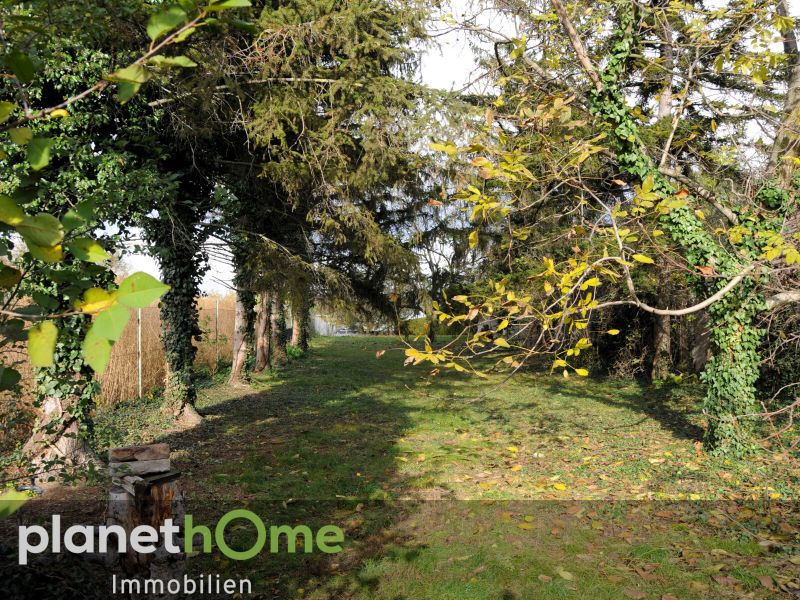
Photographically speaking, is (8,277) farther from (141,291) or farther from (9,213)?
(141,291)

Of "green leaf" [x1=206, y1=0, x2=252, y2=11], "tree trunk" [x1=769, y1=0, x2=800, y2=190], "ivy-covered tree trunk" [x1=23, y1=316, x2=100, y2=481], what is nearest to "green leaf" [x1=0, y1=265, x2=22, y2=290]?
"green leaf" [x1=206, y1=0, x2=252, y2=11]

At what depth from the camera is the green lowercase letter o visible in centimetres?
475

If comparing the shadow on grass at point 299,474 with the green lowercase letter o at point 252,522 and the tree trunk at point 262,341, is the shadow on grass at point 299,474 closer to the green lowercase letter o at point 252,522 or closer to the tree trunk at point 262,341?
the green lowercase letter o at point 252,522

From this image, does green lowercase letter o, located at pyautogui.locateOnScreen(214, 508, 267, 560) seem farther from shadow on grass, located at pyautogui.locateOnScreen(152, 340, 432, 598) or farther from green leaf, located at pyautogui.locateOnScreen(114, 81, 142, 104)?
green leaf, located at pyautogui.locateOnScreen(114, 81, 142, 104)

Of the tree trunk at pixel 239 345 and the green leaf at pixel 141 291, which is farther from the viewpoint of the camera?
the tree trunk at pixel 239 345

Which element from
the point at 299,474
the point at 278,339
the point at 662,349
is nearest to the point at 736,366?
the point at 299,474

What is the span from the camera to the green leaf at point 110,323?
978 millimetres

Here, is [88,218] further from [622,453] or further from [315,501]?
[622,453]

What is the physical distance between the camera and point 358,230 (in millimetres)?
10914

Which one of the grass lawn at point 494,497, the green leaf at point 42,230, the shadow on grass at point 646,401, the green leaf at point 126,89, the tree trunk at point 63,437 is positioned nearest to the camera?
the green leaf at point 42,230

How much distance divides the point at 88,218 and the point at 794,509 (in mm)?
6584

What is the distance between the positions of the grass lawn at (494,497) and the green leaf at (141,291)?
377 cm

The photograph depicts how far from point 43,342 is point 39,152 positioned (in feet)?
1.33

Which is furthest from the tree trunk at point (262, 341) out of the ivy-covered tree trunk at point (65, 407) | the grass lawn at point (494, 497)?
the ivy-covered tree trunk at point (65, 407)
